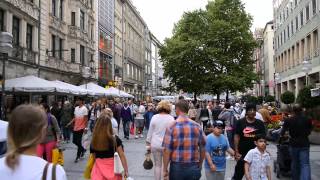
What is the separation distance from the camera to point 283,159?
10523mm

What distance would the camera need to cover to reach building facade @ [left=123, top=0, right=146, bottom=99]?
227 feet

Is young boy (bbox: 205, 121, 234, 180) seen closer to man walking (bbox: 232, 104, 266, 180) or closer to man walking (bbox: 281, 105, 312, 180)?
man walking (bbox: 232, 104, 266, 180)

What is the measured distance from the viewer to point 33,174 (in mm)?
2676

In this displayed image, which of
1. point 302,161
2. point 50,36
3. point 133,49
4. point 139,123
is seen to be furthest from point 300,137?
point 133,49

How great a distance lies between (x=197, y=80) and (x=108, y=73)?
36.0 feet

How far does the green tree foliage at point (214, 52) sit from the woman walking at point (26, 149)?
45.6 meters

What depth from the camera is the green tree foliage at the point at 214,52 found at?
4916 centimetres

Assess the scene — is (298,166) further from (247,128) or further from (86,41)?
(86,41)

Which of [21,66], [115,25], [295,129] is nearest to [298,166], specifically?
[295,129]

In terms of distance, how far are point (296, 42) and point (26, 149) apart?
47.4 metres

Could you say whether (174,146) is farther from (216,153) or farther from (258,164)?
(258,164)

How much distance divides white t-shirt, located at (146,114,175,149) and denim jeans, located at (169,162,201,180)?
2.40 metres

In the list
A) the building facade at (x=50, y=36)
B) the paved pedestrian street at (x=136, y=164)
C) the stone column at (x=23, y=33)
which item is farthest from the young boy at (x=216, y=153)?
the stone column at (x=23, y=33)

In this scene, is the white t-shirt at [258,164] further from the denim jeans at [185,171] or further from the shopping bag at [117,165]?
the shopping bag at [117,165]
